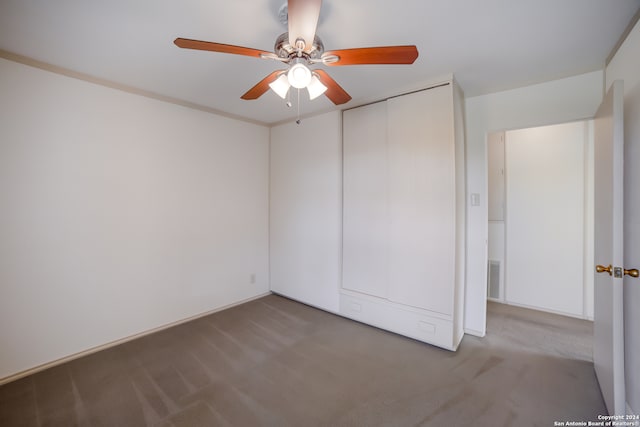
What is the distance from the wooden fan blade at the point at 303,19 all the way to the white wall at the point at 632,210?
1.93 m

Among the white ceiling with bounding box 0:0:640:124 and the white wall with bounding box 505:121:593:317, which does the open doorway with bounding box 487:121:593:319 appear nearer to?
the white wall with bounding box 505:121:593:317

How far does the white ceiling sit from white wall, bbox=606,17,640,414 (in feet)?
0.96

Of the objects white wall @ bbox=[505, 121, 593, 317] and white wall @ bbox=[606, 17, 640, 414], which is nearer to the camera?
white wall @ bbox=[606, 17, 640, 414]

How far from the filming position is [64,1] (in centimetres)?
152

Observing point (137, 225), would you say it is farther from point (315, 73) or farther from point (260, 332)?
point (315, 73)

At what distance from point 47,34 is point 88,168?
3.43 ft

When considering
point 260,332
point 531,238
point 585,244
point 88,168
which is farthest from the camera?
point 531,238

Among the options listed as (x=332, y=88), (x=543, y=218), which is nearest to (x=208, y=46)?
(x=332, y=88)

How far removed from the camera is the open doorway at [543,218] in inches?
124

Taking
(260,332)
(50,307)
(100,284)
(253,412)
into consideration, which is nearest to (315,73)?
(253,412)

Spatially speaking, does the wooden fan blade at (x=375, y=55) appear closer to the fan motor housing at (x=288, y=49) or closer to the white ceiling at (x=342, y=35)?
the fan motor housing at (x=288, y=49)

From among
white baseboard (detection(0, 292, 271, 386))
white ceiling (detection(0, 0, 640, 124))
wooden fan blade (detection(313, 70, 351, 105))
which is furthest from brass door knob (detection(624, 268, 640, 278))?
white baseboard (detection(0, 292, 271, 386))

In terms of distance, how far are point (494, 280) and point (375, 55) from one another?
11.9 ft

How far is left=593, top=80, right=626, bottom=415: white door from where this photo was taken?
1498mm
